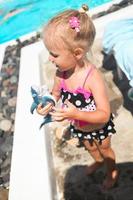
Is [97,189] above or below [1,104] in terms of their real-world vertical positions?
below

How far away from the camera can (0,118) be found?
5.97 meters

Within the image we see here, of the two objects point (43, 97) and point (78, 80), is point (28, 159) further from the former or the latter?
point (43, 97)

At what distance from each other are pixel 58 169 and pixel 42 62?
2839mm

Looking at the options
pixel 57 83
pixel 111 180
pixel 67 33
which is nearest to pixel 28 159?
pixel 111 180

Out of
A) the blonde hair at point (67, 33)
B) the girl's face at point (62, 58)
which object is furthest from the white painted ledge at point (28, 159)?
the blonde hair at point (67, 33)

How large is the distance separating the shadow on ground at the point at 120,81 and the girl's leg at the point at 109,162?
1243 mm

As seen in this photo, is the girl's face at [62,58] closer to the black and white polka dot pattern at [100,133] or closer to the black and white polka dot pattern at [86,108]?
the black and white polka dot pattern at [86,108]

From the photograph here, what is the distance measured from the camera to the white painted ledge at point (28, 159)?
4035mm

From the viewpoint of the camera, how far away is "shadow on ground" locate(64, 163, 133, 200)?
394cm

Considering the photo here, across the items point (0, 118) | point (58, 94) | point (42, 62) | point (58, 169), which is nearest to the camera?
point (58, 94)

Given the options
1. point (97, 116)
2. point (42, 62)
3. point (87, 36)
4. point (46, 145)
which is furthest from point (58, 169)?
point (42, 62)

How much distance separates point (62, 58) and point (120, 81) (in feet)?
8.99

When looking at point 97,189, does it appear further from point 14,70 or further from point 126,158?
point 14,70

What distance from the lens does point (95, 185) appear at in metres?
4.12
